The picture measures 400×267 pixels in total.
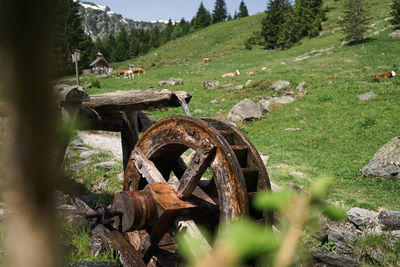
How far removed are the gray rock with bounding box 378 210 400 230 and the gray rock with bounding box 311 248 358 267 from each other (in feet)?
3.57

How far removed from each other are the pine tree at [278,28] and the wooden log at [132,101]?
37465mm

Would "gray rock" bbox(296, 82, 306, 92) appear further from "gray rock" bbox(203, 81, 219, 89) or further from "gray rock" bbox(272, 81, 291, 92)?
"gray rock" bbox(203, 81, 219, 89)

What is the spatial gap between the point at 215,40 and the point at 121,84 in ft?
108

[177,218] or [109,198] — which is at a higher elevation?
[177,218]

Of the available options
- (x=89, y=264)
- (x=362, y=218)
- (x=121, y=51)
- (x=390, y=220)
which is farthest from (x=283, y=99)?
(x=121, y=51)

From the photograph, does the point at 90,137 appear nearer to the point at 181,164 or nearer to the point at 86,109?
the point at 86,109

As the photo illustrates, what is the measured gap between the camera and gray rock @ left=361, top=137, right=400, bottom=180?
8.04 metres

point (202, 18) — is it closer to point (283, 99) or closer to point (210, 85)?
point (210, 85)

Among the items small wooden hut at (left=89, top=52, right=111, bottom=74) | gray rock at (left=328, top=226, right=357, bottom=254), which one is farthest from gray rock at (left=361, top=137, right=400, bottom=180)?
small wooden hut at (left=89, top=52, right=111, bottom=74)

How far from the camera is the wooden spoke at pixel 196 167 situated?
349 cm

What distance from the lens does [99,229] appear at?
467cm

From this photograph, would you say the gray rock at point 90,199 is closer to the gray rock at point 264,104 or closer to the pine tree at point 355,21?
the gray rock at point 264,104

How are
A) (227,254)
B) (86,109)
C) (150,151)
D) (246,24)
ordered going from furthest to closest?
(246,24) < (86,109) < (150,151) < (227,254)

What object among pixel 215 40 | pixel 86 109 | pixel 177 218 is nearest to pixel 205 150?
pixel 177 218
